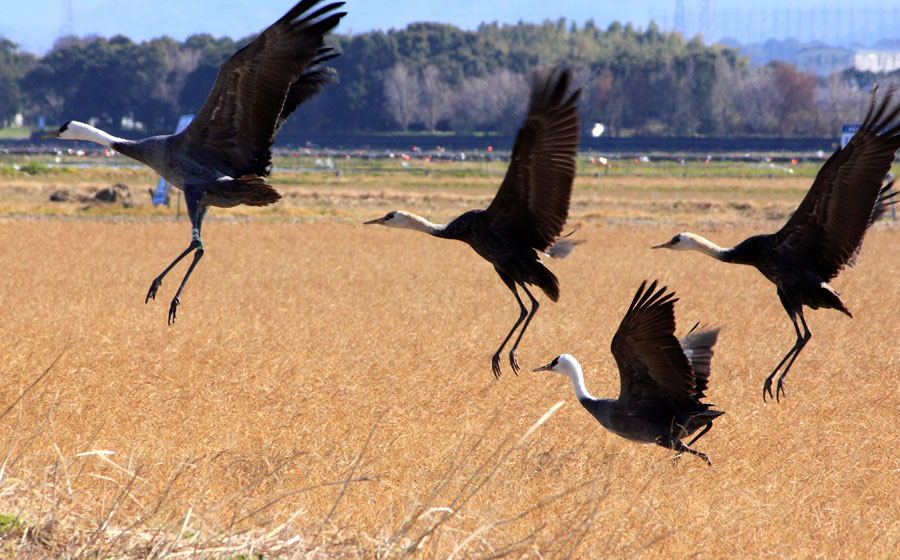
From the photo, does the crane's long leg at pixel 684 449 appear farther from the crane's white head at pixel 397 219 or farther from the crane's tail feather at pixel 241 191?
the crane's tail feather at pixel 241 191

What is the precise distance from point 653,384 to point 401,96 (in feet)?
346

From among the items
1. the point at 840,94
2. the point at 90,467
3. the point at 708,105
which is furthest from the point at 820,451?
the point at 840,94

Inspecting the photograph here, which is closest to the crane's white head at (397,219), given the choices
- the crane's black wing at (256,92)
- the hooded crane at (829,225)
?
the crane's black wing at (256,92)

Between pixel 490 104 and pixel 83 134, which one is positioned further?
pixel 490 104

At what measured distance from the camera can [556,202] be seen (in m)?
7.41

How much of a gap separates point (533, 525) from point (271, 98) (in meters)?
3.61

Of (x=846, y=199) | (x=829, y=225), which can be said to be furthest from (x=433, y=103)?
(x=846, y=199)

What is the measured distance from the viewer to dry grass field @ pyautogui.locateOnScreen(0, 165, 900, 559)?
5266 mm

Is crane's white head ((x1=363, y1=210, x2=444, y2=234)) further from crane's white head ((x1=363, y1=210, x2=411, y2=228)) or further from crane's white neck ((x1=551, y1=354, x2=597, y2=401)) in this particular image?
crane's white neck ((x1=551, y1=354, x2=597, y2=401))

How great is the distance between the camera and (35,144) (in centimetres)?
9331

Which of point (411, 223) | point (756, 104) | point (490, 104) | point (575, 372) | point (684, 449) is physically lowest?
point (684, 449)

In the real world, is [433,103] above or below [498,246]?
above

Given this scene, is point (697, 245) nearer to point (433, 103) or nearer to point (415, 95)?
point (433, 103)

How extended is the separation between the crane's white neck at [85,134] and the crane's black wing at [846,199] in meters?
4.87
